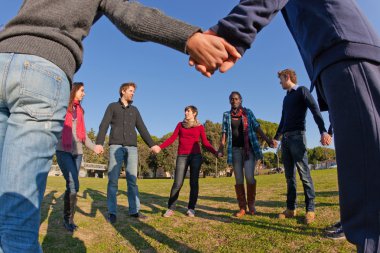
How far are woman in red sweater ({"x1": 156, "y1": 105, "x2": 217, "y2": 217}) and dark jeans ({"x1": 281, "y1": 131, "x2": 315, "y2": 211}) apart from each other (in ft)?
6.62

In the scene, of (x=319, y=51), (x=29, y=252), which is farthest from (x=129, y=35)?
(x=29, y=252)

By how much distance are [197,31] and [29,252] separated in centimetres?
147

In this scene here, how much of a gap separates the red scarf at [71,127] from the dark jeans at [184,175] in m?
2.39

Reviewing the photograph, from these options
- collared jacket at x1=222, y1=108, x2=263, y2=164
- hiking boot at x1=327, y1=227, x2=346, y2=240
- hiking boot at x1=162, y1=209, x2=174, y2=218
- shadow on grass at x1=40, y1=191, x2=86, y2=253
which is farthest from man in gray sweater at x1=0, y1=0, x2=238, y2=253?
collared jacket at x1=222, y1=108, x2=263, y2=164

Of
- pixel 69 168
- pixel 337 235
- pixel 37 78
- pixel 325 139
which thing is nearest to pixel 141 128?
pixel 69 168

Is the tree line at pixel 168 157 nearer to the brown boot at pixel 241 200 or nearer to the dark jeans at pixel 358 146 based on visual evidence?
the brown boot at pixel 241 200

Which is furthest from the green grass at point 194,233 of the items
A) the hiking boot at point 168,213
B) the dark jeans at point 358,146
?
the dark jeans at point 358,146

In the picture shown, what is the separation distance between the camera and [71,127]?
614 cm

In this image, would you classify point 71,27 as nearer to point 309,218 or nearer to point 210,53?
point 210,53

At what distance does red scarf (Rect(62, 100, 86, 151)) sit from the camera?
585 centimetres

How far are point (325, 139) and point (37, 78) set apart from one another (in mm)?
4999

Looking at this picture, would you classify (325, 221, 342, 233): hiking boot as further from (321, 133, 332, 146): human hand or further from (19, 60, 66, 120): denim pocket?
(19, 60, 66, 120): denim pocket

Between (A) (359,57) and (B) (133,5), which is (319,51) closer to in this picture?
(A) (359,57)

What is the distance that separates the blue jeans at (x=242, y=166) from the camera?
281 inches
